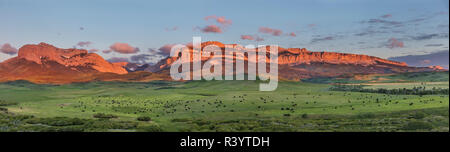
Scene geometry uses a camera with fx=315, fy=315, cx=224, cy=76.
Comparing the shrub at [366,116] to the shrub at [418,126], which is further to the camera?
the shrub at [366,116]

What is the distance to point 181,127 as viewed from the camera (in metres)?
47.7

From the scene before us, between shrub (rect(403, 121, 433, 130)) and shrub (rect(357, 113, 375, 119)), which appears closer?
shrub (rect(403, 121, 433, 130))

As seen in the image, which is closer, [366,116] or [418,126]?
[418,126]

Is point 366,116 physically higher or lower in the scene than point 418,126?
lower
